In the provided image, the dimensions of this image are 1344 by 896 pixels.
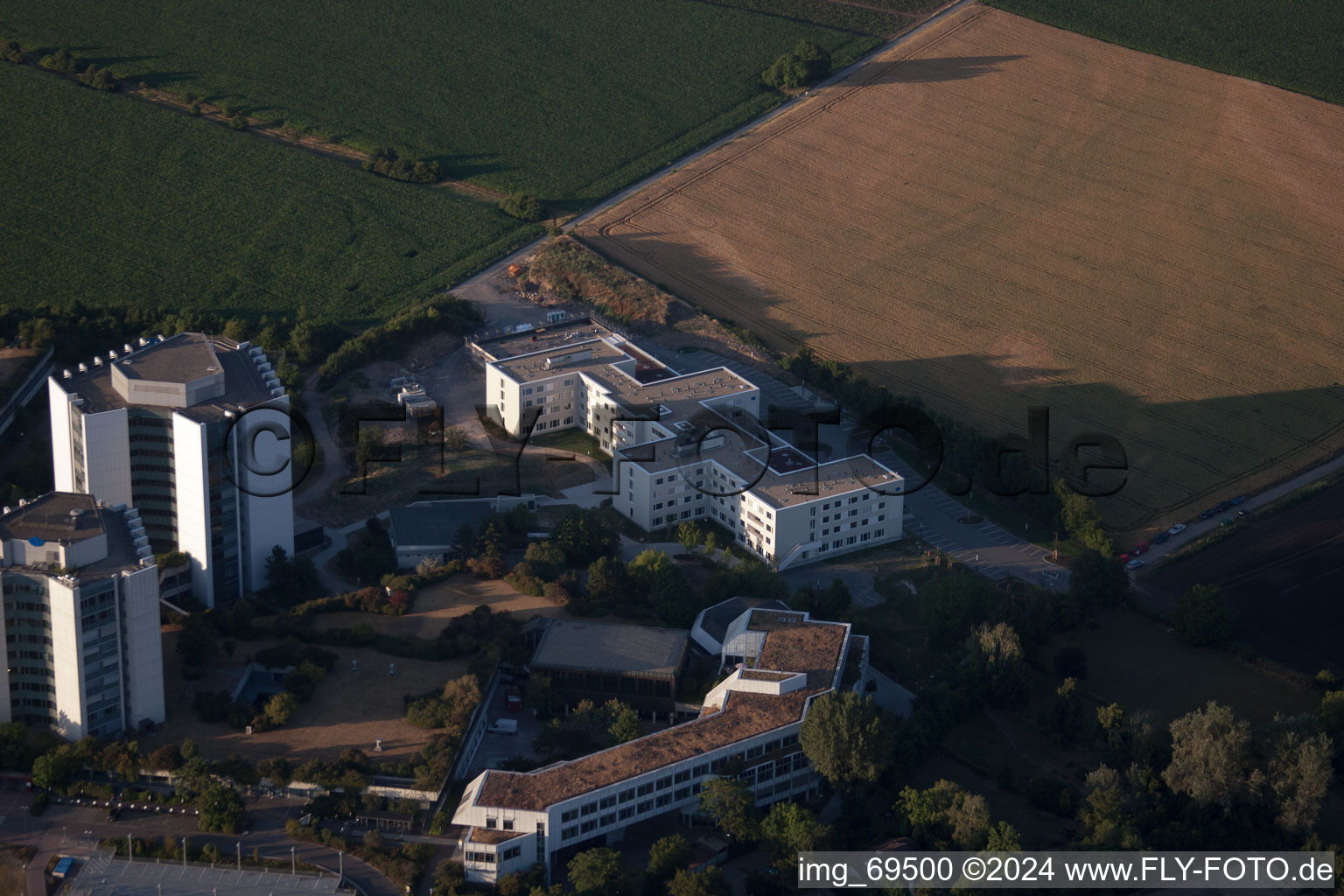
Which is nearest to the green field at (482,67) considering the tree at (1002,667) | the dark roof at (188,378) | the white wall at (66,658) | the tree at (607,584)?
the dark roof at (188,378)

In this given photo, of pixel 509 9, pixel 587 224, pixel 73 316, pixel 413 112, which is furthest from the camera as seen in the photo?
pixel 509 9

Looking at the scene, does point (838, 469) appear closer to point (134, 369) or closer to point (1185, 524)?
point (1185, 524)

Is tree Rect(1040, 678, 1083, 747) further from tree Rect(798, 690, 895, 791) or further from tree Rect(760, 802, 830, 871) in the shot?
tree Rect(760, 802, 830, 871)

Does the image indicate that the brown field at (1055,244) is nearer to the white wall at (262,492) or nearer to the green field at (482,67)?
the green field at (482,67)

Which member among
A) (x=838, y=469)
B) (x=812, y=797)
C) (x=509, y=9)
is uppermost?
(x=509, y=9)

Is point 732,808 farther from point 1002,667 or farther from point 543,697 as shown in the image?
Answer: point 1002,667

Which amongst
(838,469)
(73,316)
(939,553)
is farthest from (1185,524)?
(73,316)
